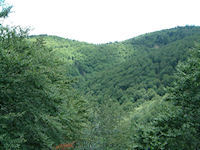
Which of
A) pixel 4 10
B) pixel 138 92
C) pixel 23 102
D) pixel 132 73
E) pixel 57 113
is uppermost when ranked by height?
pixel 4 10

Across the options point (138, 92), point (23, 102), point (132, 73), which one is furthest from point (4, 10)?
point (132, 73)

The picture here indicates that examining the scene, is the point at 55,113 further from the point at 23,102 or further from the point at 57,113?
the point at 23,102

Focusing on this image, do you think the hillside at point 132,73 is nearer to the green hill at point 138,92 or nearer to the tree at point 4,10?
the green hill at point 138,92

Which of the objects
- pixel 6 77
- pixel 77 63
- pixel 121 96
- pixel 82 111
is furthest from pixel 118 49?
pixel 6 77

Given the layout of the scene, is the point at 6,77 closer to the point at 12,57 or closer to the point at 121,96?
the point at 12,57

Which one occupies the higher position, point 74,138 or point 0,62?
point 0,62

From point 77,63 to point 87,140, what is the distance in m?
125

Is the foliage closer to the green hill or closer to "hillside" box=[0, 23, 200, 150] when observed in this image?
"hillside" box=[0, 23, 200, 150]

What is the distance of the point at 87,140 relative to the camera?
741 inches

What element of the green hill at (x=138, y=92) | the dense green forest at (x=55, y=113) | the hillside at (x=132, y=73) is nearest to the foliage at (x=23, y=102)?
the dense green forest at (x=55, y=113)

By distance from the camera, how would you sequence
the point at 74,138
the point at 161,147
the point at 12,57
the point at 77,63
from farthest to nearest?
1. the point at 77,63
2. the point at 74,138
3. the point at 161,147
4. the point at 12,57

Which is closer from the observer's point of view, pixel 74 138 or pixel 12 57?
pixel 12 57

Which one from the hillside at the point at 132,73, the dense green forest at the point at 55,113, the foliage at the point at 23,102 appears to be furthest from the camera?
the hillside at the point at 132,73

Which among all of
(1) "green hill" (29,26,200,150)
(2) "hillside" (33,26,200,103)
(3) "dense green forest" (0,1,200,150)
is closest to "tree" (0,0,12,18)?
(3) "dense green forest" (0,1,200,150)
